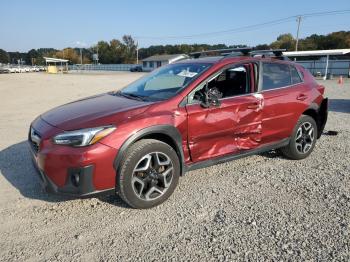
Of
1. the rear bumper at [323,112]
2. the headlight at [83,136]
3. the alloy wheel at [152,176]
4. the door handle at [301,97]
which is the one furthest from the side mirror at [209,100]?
the rear bumper at [323,112]

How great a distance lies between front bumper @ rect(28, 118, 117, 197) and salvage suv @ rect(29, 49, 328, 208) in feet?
0.03

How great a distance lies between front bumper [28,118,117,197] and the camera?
3.26m

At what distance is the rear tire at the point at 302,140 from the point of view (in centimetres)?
523

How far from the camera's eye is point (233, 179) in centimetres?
460

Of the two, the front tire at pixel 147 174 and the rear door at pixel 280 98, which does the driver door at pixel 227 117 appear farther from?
the front tire at pixel 147 174

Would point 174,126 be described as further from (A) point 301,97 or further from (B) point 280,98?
(A) point 301,97

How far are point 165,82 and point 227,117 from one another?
39.6 inches

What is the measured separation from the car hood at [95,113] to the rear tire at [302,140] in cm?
263

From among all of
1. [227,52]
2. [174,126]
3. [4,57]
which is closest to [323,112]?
[227,52]

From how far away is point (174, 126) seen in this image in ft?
12.4

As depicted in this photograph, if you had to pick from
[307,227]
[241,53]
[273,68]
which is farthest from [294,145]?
[307,227]

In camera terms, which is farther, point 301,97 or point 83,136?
point 301,97

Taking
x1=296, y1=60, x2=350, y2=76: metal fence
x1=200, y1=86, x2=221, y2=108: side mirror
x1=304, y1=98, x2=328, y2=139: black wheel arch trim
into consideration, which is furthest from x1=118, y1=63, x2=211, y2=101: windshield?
x1=296, y1=60, x2=350, y2=76: metal fence

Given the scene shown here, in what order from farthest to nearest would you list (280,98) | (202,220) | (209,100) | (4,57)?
(4,57) → (280,98) → (209,100) → (202,220)
